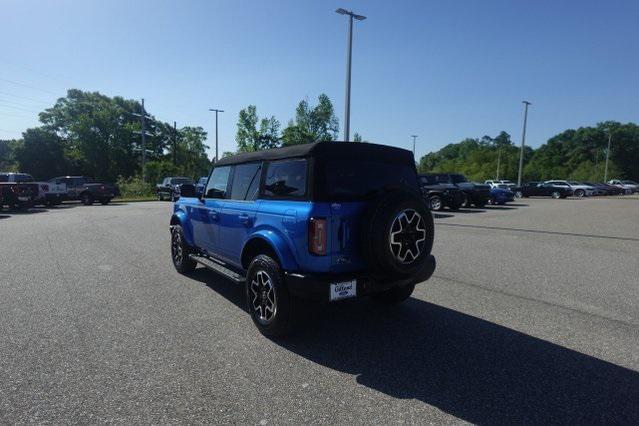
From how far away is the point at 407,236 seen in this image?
4012 millimetres

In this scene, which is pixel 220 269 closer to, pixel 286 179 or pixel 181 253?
pixel 286 179

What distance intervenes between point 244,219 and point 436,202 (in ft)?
56.3

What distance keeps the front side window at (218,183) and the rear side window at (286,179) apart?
3.93 feet

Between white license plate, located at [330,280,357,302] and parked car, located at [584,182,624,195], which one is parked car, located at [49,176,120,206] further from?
parked car, located at [584,182,624,195]

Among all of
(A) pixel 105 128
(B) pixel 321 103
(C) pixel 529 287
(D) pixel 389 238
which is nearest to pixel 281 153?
(D) pixel 389 238

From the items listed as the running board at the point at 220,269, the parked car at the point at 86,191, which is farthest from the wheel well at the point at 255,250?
the parked car at the point at 86,191

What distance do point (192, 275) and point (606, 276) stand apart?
7.08 m

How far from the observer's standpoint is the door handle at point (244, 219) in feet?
15.3

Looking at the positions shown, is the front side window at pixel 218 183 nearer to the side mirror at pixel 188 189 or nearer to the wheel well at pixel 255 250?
the side mirror at pixel 188 189

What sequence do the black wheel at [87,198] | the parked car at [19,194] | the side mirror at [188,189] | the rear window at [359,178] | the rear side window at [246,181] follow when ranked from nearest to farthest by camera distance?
the rear window at [359,178] < the rear side window at [246,181] < the side mirror at [188,189] < the parked car at [19,194] < the black wheel at [87,198]

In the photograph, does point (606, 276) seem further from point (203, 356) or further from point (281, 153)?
point (203, 356)

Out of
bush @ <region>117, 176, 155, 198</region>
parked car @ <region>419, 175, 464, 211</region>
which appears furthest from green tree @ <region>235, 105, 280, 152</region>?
parked car @ <region>419, 175, 464, 211</region>

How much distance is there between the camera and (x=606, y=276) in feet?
22.5

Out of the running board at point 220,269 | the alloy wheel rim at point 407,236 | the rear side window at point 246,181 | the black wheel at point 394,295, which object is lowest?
the black wheel at point 394,295
